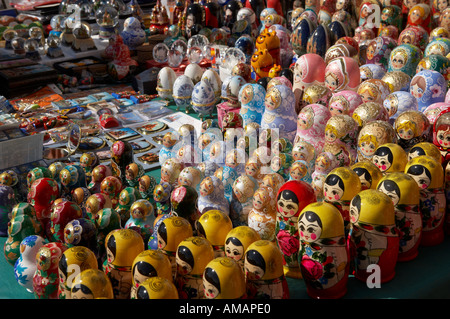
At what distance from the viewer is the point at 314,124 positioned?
132 inches

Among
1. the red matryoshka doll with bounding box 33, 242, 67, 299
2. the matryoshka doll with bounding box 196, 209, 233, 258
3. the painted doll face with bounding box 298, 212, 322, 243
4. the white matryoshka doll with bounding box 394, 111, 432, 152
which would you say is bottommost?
the red matryoshka doll with bounding box 33, 242, 67, 299

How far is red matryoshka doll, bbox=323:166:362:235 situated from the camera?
2.58m

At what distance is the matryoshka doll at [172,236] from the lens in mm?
2510

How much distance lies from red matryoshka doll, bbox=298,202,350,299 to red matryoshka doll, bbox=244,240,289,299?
168 mm

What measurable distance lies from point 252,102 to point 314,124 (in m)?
0.67

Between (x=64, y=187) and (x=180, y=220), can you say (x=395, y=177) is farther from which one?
(x=64, y=187)

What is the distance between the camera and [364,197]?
2.43 meters

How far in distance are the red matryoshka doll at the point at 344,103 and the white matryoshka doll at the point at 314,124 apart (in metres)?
0.05

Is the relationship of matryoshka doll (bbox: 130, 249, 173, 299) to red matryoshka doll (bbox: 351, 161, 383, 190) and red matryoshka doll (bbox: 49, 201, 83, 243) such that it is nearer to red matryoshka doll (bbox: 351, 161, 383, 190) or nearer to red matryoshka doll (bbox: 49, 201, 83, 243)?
red matryoshka doll (bbox: 49, 201, 83, 243)

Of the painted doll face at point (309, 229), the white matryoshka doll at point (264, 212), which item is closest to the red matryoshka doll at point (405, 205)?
the painted doll face at point (309, 229)

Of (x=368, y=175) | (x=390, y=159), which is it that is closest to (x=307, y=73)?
(x=390, y=159)

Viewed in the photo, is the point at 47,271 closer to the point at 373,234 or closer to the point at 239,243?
the point at 239,243

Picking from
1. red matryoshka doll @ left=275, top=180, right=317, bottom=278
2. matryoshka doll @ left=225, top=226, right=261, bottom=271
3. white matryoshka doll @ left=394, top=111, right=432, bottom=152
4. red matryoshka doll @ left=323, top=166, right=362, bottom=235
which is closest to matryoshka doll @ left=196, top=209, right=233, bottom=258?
matryoshka doll @ left=225, top=226, right=261, bottom=271

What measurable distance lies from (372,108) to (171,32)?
12.0ft
